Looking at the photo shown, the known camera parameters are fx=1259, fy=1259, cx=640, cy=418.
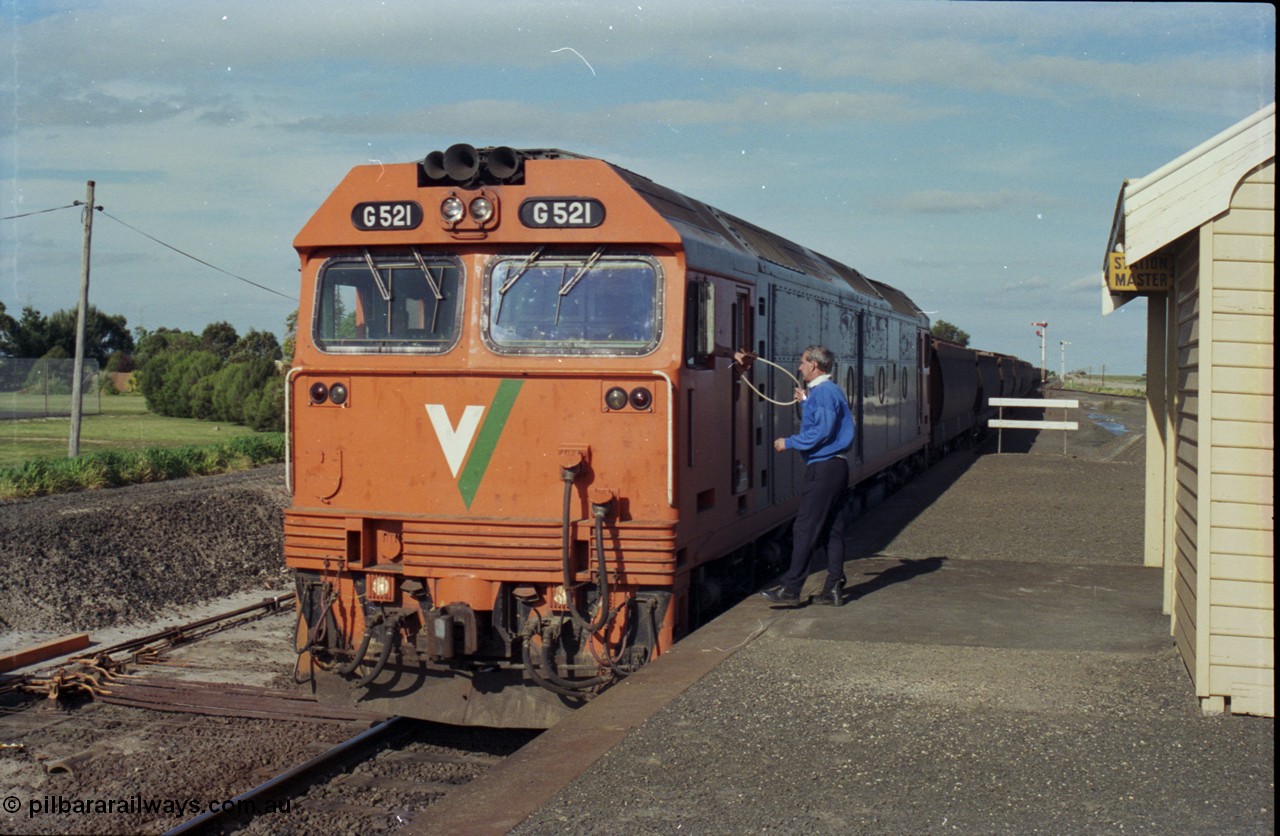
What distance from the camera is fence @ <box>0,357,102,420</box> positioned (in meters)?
40.0

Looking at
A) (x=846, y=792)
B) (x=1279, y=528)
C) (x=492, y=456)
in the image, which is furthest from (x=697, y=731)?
(x=1279, y=528)

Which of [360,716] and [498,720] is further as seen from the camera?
→ [360,716]

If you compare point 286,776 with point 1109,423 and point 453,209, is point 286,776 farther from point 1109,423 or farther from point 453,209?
point 1109,423

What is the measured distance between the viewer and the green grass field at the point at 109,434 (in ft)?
89.8

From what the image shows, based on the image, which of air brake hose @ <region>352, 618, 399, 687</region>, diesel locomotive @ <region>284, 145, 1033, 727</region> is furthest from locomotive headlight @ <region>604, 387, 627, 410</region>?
air brake hose @ <region>352, 618, 399, 687</region>

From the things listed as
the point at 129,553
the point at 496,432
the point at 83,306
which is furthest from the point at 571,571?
the point at 83,306

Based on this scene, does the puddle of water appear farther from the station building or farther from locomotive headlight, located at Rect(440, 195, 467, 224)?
locomotive headlight, located at Rect(440, 195, 467, 224)

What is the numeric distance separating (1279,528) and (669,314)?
10.7 ft

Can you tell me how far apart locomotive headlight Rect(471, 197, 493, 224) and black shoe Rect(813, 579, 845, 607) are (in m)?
3.54

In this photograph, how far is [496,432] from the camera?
7.24 m

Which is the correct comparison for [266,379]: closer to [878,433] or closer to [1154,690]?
[878,433]

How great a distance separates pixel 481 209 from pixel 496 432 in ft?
4.21

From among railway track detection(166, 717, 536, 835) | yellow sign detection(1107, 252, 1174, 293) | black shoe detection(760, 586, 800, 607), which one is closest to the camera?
railway track detection(166, 717, 536, 835)

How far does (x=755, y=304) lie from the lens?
29.2 feet
